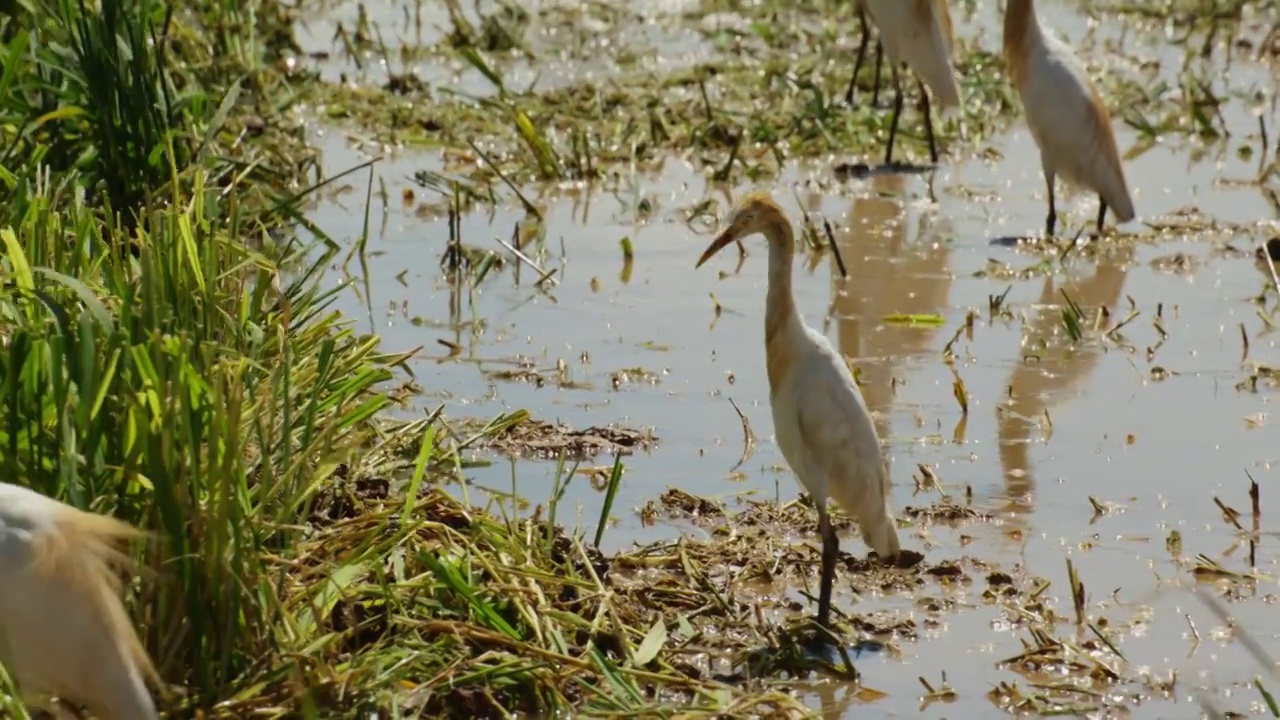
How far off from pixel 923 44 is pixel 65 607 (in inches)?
297

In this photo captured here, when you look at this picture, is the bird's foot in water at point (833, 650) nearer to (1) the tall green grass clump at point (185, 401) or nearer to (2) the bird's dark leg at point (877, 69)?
(1) the tall green grass clump at point (185, 401)

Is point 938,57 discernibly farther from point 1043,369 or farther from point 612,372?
point 612,372

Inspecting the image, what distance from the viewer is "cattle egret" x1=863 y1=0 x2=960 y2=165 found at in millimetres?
10312

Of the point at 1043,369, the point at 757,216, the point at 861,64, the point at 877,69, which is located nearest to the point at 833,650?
the point at 757,216

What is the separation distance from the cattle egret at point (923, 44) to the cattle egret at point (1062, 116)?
70 centimetres

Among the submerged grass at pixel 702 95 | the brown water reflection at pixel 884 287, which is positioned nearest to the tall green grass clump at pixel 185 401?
the brown water reflection at pixel 884 287

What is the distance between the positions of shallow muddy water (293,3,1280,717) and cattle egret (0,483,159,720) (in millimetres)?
1742

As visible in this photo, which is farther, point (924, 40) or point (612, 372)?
point (924, 40)

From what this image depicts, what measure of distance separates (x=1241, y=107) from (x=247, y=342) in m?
8.13

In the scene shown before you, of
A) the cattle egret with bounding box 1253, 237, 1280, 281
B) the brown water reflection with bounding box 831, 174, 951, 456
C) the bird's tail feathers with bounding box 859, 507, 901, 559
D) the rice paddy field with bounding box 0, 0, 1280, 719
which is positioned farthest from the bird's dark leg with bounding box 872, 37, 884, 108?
the bird's tail feathers with bounding box 859, 507, 901, 559

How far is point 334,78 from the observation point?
1166 centimetres

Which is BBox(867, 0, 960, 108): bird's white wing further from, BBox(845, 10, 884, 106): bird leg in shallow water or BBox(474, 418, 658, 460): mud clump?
BBox(474, 418, 658, 460): mud clump

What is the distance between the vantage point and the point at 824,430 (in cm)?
507

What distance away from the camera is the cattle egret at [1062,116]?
359 inches
